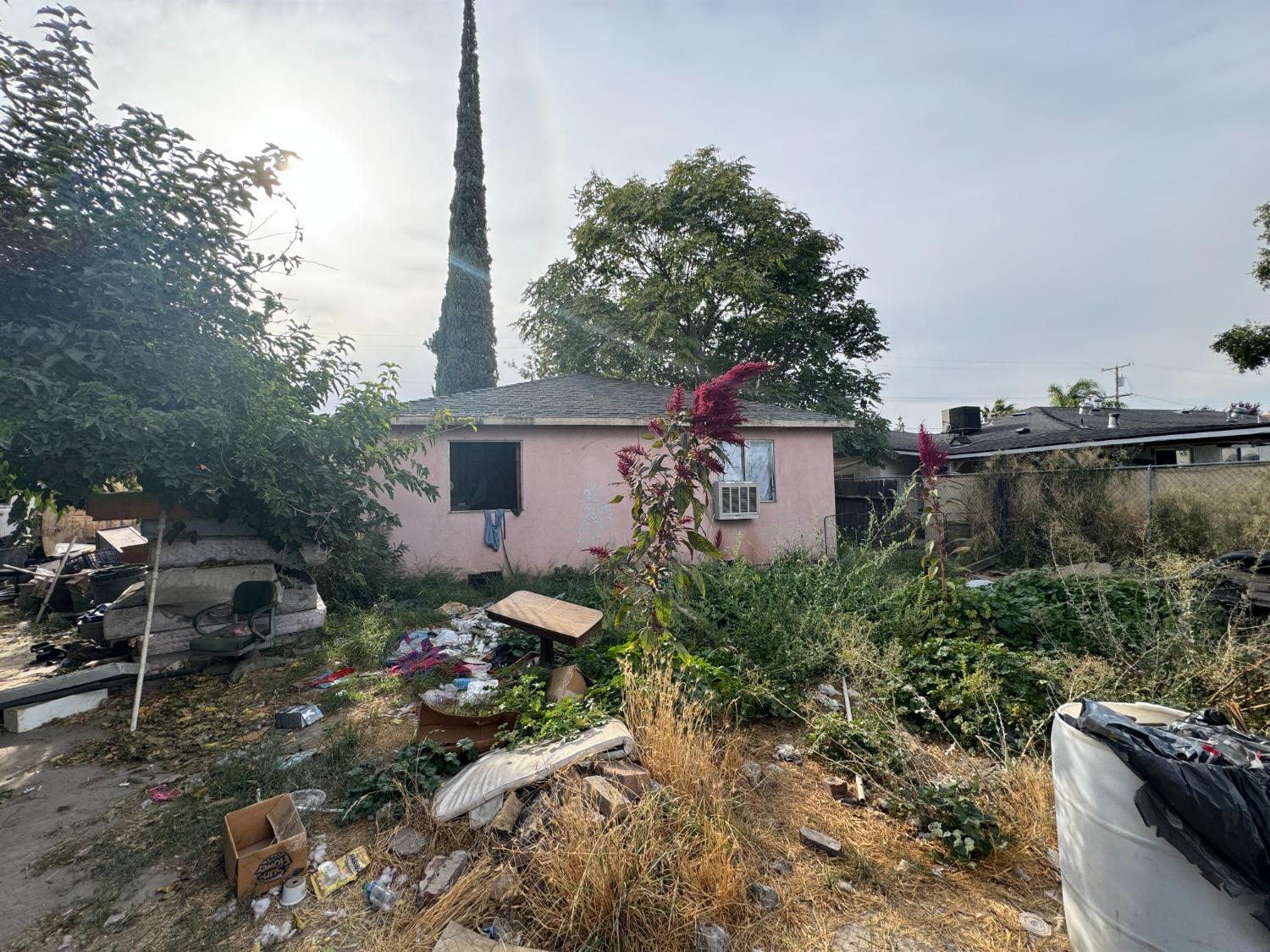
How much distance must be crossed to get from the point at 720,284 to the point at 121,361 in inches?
498

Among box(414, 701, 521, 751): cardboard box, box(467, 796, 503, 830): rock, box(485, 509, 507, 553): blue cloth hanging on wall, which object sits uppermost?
box(485, 509, 507, 553): blue cloth hanging on wall

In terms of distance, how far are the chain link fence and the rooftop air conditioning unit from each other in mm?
3150

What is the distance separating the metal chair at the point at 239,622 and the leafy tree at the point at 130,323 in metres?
0.66

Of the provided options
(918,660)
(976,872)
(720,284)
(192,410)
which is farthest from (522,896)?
(720,284)

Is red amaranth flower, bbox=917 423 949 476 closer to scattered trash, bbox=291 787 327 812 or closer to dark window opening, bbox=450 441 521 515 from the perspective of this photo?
scattered trash, bbox=291 787 327 812

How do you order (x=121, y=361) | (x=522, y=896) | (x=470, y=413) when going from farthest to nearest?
(x=470, y=413), (x=121, y=361), (x=522, y=896)

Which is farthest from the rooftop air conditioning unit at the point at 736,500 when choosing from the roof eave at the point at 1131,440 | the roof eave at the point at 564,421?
the roof eave at the point at 1131,440

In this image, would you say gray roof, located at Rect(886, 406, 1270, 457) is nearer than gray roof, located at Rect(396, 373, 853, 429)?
No

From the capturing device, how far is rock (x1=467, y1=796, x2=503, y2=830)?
2422mm

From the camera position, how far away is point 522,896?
2.11 metres

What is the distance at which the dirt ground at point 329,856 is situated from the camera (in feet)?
6.73

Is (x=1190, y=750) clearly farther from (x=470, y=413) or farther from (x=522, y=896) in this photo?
(x=470, y=413)

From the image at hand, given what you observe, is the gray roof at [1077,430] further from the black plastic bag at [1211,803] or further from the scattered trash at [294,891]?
the scattered trash at [294,891]

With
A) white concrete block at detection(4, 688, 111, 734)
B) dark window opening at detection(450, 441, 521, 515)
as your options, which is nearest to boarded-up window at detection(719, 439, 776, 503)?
dark window opening at detection(450, 441, 521, 515)
